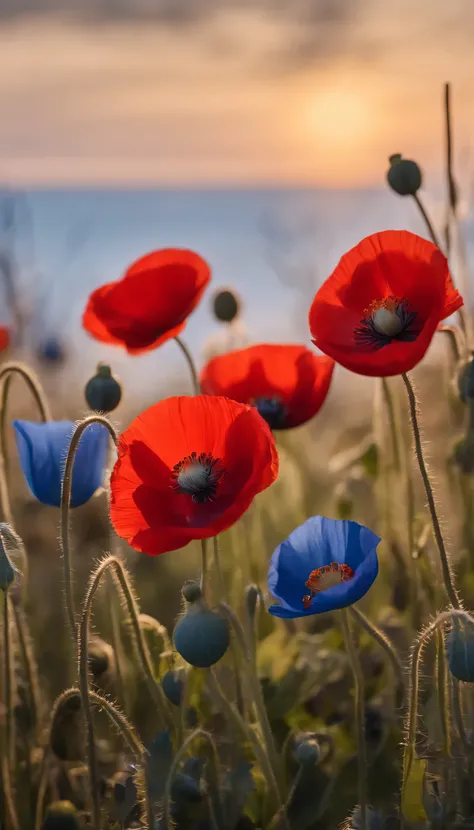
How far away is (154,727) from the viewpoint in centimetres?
135

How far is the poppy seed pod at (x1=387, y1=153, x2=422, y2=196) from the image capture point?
119cm

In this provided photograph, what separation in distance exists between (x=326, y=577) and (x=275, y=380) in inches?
13.1

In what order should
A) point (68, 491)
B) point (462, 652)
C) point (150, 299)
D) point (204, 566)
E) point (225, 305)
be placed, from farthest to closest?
point (225, 305) → point (150, 299) → point (204, 566) → point (68, 491) → point (462, 652)

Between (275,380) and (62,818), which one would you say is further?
(275,380)

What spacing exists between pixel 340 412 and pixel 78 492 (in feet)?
4.20

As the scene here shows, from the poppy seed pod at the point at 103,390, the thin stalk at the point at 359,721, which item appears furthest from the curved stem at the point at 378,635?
the poppy seed pod at the point at 103,390

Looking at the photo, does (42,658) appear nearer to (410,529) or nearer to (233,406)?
(410,529)

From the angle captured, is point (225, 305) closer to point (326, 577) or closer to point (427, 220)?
point (427, 220)

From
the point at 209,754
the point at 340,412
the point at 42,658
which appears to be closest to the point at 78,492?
the point at 209,754

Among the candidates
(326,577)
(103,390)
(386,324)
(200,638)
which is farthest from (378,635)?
(103,390)

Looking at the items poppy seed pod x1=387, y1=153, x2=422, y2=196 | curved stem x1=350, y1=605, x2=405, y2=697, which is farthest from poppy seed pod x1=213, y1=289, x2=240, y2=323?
curved stem x1=350, y1=605, x2=405, y2=697

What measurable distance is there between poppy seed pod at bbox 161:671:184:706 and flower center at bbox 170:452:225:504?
177 millimetres

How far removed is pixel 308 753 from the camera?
40.1 inches

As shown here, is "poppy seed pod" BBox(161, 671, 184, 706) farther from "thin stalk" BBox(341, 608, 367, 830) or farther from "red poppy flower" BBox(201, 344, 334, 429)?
"red poppy flower" BBox(201, 344, 334, 429)
